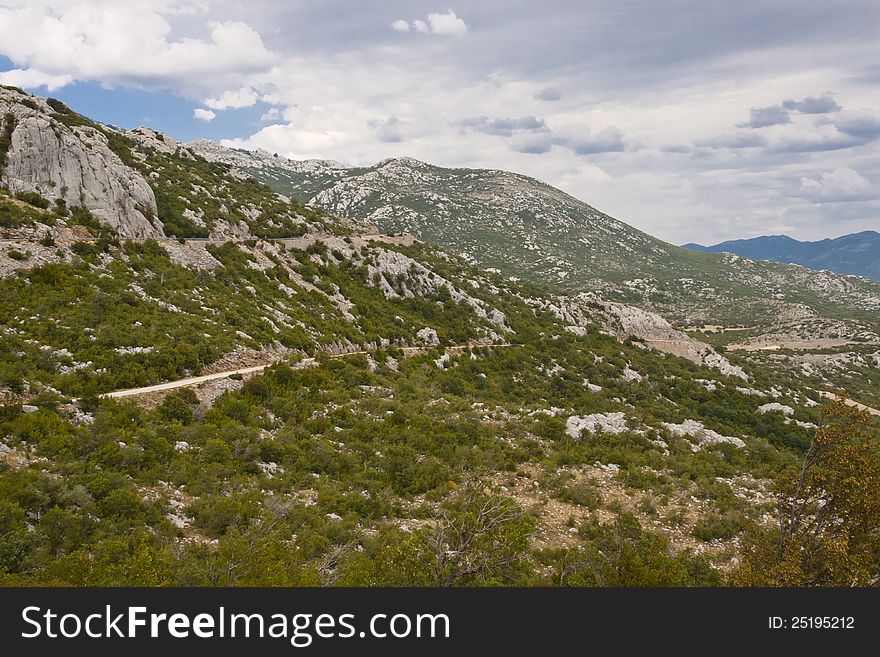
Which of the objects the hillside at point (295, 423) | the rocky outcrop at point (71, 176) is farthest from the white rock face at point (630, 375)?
the rocky outcrop at point (71, 176)

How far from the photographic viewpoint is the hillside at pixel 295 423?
459 inches

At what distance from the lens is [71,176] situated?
35.6 metres

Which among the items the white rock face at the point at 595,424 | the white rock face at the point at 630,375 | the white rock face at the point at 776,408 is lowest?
the white rock face at the point at 776,408

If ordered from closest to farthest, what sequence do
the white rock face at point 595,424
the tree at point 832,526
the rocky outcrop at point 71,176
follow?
the tree at point 832,526
the white rock face at point 595,424
the rocky outcrop at point 71,176

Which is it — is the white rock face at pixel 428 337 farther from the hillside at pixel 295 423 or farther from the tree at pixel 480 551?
the tree at pixel 480 551

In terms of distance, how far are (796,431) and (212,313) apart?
157 feet

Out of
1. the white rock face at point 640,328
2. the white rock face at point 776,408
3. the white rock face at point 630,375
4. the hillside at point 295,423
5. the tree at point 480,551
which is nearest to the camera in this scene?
the tree at point 480,551

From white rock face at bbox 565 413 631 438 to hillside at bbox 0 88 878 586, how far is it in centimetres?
18

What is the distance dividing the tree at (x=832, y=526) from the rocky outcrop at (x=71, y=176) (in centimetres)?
4256

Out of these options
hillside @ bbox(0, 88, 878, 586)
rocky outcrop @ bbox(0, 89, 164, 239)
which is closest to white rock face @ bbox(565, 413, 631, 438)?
hillside @ bbox(0, 88, 878, 586)

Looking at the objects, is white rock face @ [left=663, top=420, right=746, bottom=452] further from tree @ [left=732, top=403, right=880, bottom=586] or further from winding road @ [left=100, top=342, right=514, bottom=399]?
winding road @ [left=100, top=342, right=514, bottom=399]

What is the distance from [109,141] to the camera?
51.7 metres

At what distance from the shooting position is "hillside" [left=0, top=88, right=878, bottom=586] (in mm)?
11656
